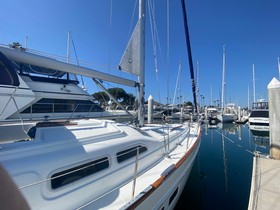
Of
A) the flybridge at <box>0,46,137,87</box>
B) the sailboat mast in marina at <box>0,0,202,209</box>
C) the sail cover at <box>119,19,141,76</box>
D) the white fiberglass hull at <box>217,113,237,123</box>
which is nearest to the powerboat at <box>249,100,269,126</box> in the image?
the white fiberglass hull at <box>217,113,237,123</box>

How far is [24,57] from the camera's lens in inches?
116

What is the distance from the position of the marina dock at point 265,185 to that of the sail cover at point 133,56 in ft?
13.7

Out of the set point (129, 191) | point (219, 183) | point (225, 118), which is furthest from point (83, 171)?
point (225, 118)

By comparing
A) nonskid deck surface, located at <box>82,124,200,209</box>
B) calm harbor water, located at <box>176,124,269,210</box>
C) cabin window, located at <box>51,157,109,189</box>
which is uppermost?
cabin window, located at <box>51,157,109,189</box>

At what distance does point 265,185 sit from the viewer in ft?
14.4

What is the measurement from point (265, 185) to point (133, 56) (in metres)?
4.82

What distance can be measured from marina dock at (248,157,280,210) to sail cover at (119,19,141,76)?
4176mm

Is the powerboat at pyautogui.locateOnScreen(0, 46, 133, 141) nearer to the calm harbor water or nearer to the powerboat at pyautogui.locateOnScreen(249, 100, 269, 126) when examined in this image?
the calm harbor water

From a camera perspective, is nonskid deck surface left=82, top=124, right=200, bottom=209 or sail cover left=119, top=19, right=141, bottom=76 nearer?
nonskid deck surface left=82, top=124, right=200, bottom=209

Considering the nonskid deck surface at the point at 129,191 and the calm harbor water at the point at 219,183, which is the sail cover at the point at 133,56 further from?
the calm harbor water at the point at 219,183

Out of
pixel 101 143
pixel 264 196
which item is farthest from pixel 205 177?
pixel 101 143

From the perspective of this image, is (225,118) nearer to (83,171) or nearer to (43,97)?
(43,97)

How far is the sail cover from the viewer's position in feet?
16.7

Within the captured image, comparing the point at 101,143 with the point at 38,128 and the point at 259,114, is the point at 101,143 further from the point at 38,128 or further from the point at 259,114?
the point at 259,114
